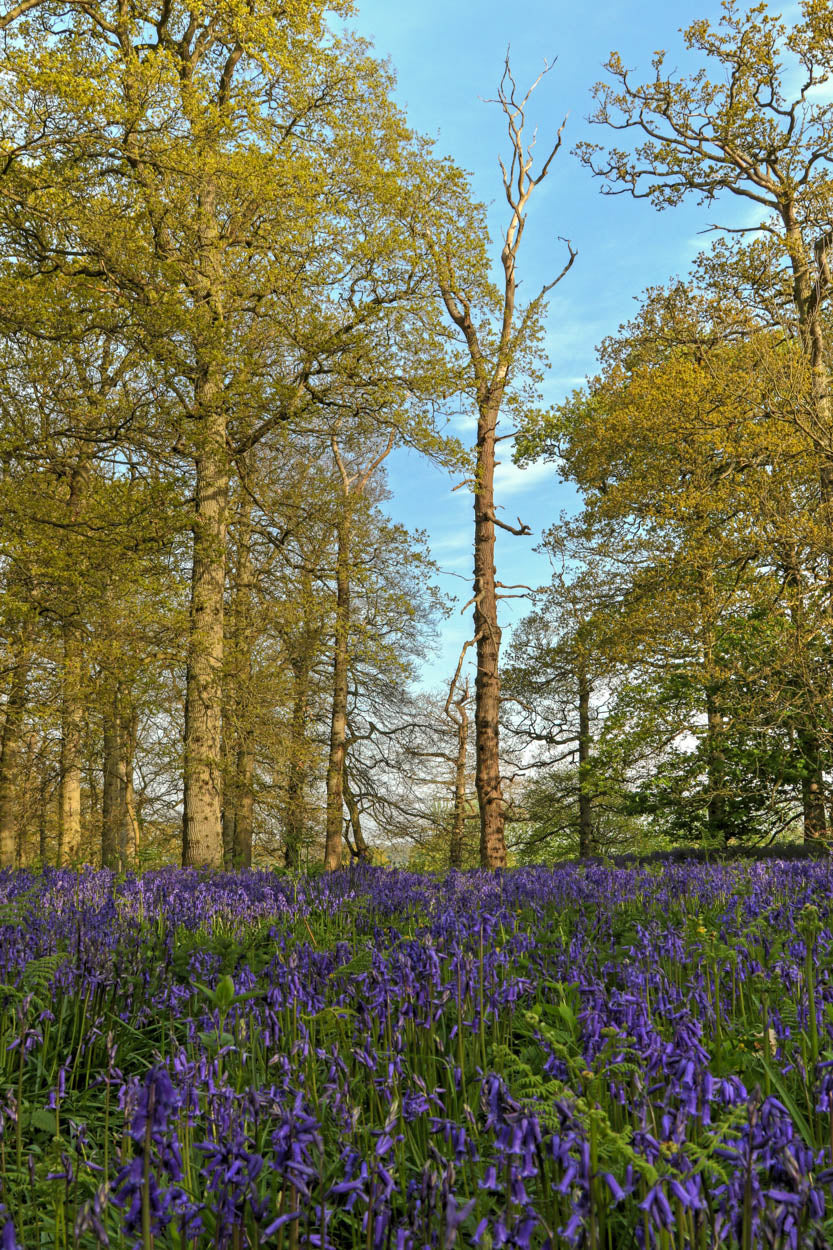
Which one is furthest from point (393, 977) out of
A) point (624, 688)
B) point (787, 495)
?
point (624, 688)

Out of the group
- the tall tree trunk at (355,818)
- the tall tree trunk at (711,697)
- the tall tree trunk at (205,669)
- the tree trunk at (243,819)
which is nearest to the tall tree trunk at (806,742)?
the tall tree trunk at (711,697)

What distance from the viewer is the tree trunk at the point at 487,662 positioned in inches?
559

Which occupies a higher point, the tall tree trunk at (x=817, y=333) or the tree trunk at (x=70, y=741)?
the tall tree trunk at (x=817, y=333)

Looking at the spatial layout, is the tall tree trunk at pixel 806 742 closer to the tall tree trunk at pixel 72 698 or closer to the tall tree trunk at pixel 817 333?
the tall tree trunk at pixel 817 333

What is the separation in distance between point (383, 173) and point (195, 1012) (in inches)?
539

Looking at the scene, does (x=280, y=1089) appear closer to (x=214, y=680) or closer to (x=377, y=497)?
(x=214, y=680)

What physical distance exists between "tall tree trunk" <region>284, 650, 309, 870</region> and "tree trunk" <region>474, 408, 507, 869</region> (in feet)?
13.9

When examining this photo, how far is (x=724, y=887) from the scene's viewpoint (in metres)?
6.71

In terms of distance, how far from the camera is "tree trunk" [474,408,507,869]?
559 inches

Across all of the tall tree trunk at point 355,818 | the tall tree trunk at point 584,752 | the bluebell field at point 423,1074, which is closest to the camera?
the bluebell field at point 423,1074

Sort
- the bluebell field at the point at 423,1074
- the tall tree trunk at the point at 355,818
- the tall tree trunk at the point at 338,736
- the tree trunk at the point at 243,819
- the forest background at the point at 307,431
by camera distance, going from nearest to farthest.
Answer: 1. the bluebell field at the point at 423,1074
2. the forest background at the point at 307,431
3. the tree trunk at the point at 243,819
4. the tall tree trunk at the point at 338,736
5. the tall tree trunk at the point at 355,818

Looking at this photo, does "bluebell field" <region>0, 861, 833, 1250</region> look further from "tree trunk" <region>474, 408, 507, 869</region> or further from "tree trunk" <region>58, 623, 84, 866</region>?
"tree trunk" <region>474, 408, 507, 869</region>

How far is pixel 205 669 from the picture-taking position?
1351cm

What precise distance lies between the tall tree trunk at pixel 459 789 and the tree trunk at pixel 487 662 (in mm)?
7854
